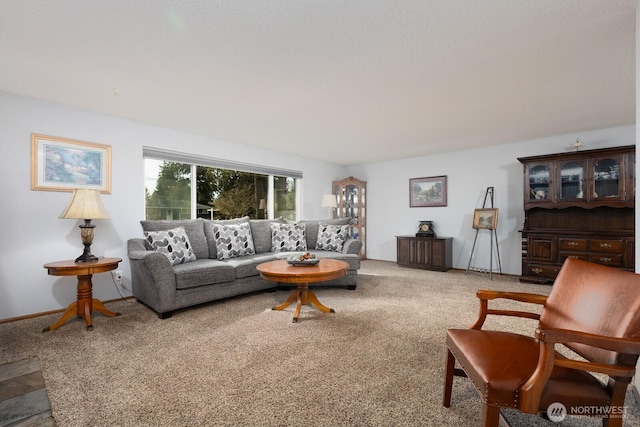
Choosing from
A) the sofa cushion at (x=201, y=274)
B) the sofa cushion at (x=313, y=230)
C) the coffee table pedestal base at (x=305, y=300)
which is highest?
the sofa cushion at (x=313, y=230)

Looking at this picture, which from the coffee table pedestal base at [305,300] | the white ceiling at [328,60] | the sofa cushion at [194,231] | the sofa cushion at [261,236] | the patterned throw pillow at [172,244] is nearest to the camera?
the white ceiling at [328,60]

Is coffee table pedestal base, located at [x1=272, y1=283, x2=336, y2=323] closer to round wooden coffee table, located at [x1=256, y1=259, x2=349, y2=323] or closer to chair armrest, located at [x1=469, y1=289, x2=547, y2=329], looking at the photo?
round wooden coffee table, located at [x1=256, y1=259, x2=349, y2=323]

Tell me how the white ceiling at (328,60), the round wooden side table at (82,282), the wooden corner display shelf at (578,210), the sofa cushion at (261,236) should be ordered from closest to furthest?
1. the white ceiling at (328,60)
2. the round wooden side table at (82,282)
3. the wooden corner display shelf at (578,210)
4. the sofa cushion at (261,236)

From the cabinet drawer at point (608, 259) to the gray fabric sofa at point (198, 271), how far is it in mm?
3096

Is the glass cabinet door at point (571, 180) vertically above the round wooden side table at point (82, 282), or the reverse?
the glass cabinet door at point (571, 180)

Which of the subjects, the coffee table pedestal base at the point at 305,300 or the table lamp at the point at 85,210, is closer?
the table lamp at the point at 85,210

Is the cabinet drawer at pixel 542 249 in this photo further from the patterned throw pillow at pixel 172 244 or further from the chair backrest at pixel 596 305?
the patterned throw pillow at pixel 172 244

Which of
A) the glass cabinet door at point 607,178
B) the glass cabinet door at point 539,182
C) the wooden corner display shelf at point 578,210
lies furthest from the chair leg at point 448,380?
the glass cabinet door at point 607,178

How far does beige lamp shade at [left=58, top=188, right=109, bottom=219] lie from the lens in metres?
2.74

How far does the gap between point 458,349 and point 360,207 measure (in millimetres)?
5231

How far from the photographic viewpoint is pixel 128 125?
362 cm

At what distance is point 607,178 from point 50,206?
6676 millimetres

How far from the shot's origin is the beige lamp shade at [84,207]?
2.74m

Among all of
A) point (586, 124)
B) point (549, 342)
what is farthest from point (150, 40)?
point (586, 124)
